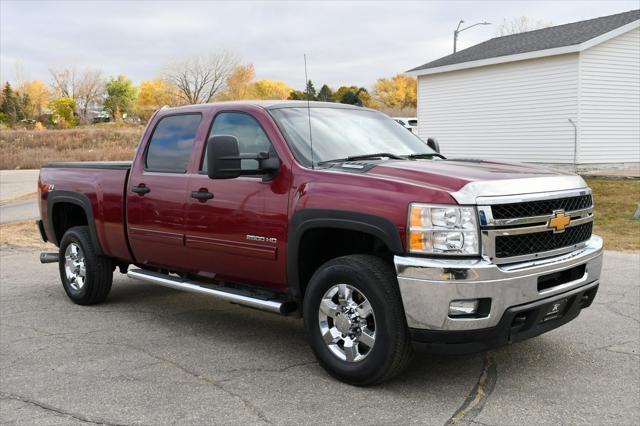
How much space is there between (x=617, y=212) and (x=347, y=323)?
1126 centimetres

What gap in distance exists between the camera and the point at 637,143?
21797mm

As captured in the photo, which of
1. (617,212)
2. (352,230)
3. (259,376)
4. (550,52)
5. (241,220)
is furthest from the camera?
(550,52)

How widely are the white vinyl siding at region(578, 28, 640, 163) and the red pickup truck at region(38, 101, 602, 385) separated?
1605 centimetres

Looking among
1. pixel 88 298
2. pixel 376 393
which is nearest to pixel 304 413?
pixel 376 393

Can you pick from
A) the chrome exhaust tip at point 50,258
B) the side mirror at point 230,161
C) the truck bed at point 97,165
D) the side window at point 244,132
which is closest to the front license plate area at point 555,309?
the side mirror at point 230,161

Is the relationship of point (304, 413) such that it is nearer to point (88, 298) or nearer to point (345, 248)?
point (345, 248)

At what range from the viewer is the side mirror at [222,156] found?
15.5 ft

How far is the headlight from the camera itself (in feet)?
12.9

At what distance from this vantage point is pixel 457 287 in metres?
3.88

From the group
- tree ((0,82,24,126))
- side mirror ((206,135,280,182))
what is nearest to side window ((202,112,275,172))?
→ side mirror ((206,135,280,182))

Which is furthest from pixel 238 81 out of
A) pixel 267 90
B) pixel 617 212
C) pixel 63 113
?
pixel 63 113

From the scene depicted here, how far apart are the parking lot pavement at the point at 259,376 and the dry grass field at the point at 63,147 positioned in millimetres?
35533

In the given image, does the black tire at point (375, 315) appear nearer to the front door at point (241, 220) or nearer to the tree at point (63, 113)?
the front door at point (241, 220)

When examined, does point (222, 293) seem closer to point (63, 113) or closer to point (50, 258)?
point (50, 258)
